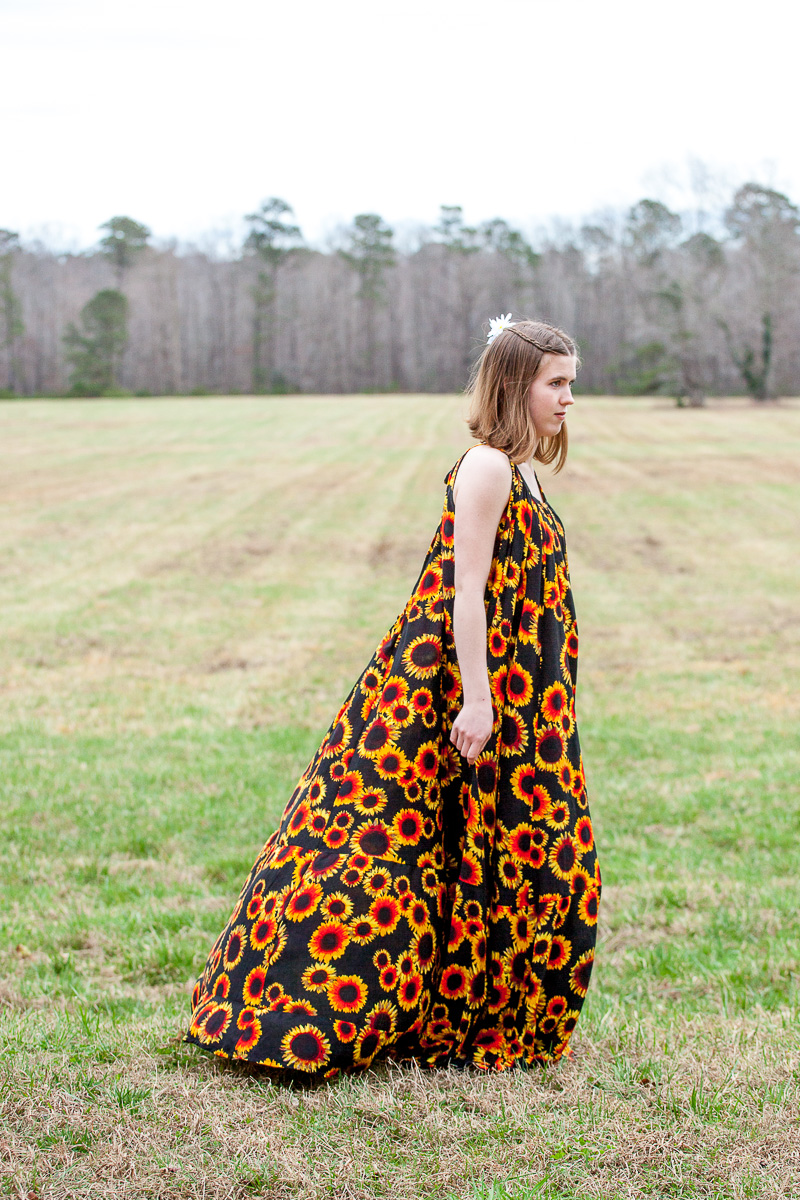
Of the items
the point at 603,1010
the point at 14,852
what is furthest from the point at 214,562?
the point at 603,1010

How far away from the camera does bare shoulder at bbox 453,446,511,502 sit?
263 cm

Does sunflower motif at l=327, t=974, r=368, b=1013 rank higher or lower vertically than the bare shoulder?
lower

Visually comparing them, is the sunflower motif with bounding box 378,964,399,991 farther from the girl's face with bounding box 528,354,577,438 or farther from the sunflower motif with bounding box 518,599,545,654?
the girl's face with bounding box 528,354,577,438

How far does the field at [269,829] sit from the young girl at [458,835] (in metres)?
0.17

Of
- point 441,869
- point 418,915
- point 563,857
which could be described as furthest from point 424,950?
point 563,857

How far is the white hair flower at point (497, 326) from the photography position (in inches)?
111

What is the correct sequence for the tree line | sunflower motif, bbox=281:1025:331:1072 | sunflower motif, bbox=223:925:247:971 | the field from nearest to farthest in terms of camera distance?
the field
sunflower motif, bbox=281:1025:331:1072
sunflower motif, bbox=223:925:247:971
the tree line

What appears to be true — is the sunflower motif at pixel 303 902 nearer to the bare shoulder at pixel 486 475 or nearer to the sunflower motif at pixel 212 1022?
the sunflower motif at pixel 212 1022

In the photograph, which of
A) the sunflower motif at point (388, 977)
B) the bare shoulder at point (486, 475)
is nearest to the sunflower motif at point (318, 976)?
the sunflower motif at point (388, 977)

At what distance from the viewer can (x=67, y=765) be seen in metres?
6.23

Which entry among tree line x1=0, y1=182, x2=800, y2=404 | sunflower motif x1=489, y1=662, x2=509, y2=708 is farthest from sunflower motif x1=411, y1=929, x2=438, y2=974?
tree line x1=0, y1=182, x2=800, y2=404

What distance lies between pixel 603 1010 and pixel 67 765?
3918 millimetres

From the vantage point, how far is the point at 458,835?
2.75 meters

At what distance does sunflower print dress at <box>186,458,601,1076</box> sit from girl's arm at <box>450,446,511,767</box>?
0.09m
